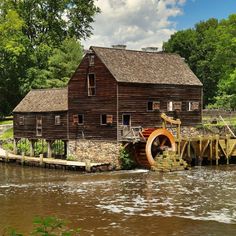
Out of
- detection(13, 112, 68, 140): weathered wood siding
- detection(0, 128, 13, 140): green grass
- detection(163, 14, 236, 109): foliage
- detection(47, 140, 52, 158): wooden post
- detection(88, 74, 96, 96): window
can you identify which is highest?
detection(163, 14, 236, 109): foliage

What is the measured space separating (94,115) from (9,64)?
961 inches

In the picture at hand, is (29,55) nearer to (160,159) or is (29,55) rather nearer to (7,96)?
(7,96)

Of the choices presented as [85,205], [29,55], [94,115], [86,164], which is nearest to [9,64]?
[29,55]

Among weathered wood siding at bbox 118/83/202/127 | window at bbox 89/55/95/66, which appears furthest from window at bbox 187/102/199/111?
window at bbox 89/55/95/66

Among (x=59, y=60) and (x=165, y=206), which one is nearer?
(x=165, y=206)

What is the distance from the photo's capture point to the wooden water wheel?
118 feet

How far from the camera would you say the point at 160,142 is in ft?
125

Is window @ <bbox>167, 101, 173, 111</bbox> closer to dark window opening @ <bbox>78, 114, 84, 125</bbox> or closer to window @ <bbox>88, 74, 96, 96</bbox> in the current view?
window @ <bbox>88, 74, 96, 96</bbox>

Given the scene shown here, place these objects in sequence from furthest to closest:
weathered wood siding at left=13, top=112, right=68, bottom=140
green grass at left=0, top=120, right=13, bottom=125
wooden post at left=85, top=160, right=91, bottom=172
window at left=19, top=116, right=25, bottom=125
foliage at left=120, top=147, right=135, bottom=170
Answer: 1. green grass at left=0, top=120, right=13, bottom=125
2. window at left=19, top=116, right=25, bottom=125
3. weathered wood siding at left=13, top=112, right=68, bottom=140
4. foliage at left=120, top=147, right=135, bottom=170
5. wooden post at left=85, top=160, right=91, bottom=172

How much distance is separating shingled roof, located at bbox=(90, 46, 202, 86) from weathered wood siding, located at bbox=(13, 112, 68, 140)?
617 cm

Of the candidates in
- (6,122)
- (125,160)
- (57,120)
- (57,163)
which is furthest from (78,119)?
(6,122)

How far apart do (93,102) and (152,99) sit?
451 cm

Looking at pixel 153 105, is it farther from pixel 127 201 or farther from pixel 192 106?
pixel 127 201

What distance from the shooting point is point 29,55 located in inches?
2405
